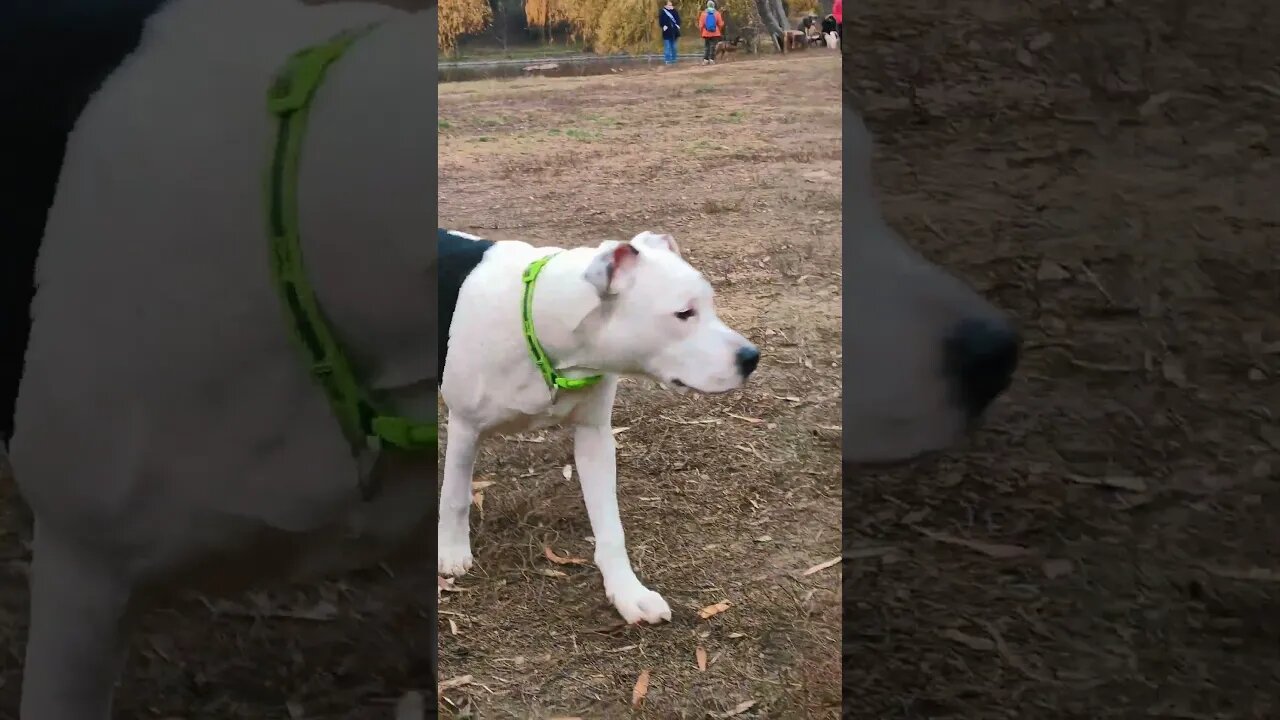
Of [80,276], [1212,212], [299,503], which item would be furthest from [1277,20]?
[80,276]

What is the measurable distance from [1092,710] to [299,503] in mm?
864

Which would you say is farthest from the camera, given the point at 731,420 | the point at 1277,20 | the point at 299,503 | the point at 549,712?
the point at 731,420

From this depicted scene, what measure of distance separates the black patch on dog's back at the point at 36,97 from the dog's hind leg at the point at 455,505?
0.50 metres

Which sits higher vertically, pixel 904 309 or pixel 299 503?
pixel 904 309

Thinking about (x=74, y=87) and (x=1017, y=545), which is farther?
(x=1017, y=545)

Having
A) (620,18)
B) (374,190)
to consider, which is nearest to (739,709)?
(374,190)

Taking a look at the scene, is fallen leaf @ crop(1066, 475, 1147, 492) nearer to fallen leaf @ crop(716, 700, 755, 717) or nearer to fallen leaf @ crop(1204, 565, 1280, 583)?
fallen leaf @ crop(1204, 565, 1280, 583)

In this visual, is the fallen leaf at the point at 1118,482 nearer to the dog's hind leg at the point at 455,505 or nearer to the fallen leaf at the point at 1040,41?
the fallen leaf at the point at 1040,41

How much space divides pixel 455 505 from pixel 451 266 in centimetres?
33

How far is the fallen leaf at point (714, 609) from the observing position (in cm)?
117

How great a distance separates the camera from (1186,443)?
925 millimetres

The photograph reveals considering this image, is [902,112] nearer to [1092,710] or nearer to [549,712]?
[1092,710]

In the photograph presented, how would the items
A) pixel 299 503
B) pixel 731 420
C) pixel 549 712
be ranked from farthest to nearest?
pixel 731 420 < pixel 549 712 < pixel 299 503

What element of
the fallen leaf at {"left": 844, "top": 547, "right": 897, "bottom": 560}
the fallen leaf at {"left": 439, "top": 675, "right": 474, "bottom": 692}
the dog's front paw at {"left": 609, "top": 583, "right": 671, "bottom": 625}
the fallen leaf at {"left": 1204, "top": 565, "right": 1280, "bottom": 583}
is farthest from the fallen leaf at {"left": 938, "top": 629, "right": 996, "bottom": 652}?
the fallen leaf at {"left": 439, "top": 675, "right": 474, "bottom": 692}
